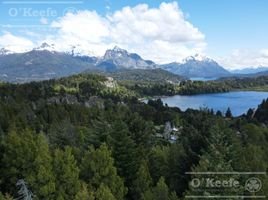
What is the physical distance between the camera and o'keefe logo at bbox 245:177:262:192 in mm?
29380

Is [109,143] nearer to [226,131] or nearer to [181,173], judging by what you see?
[181,173]

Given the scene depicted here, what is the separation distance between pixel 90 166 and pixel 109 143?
19.7 feet

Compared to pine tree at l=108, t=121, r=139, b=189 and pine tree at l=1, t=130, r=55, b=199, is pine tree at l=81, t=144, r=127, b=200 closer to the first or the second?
pine tree at l=1, t=130, r=55, b=199

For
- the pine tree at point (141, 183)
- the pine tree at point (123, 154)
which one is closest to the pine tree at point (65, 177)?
the pine tree at point (141, 183)

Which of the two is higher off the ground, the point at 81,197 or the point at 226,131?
the point at 226,131

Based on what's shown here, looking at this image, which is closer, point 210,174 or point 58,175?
point 210,174

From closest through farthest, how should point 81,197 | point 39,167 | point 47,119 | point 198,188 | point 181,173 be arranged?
point 198,188 → point 81,197 → point 39,167 → point 181,173 → point 47,119

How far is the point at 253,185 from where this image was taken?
99.2 ft

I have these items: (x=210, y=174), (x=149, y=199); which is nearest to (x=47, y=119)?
(x=149, y=199)

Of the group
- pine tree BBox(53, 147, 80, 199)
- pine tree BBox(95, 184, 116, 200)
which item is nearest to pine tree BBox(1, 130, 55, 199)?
pine tree BBox(53, 147, 80, 199)

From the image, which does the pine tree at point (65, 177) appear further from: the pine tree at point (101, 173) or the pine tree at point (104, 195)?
the pine tree at point (104, 195)

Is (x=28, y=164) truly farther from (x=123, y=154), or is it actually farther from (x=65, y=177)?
(x=123, y=154)

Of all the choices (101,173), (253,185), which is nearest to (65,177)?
(101,173)

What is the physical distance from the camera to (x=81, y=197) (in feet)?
90.5
